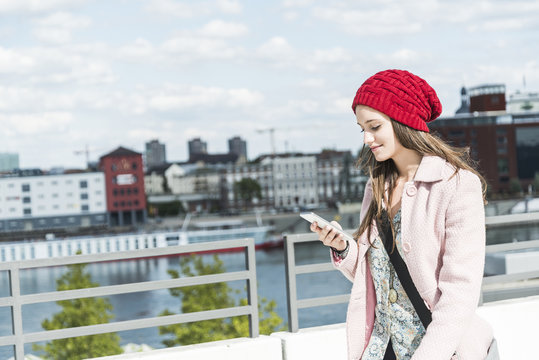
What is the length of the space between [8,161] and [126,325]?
8547 cm

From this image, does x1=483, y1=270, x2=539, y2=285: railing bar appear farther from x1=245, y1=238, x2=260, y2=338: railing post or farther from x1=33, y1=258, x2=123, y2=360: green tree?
x1=33, y1=258, x2=123, y2=360: green tree

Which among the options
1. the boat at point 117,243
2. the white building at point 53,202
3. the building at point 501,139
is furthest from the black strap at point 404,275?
the white building at point 53,202

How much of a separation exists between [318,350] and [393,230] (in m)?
1.82

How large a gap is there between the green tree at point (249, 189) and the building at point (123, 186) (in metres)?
14.3

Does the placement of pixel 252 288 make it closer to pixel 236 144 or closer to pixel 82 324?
pixel 82 324

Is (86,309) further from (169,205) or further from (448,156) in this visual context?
(169,205)

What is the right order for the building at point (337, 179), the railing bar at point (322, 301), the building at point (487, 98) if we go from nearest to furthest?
the railing bar at point (322, 301) < the building at point (487, 98) < the building at point (337, 179)

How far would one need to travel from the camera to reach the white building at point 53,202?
84938mm

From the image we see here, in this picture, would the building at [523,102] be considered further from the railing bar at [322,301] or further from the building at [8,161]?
the railing bar at [322,301]

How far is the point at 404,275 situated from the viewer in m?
1.43

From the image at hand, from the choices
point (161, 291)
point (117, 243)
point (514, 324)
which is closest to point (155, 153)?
point (117, 243)

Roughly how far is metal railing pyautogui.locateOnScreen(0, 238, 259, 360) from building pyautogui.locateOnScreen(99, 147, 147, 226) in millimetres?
81541

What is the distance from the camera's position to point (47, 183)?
86.6 metres

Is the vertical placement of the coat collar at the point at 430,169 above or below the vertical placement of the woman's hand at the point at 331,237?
above
